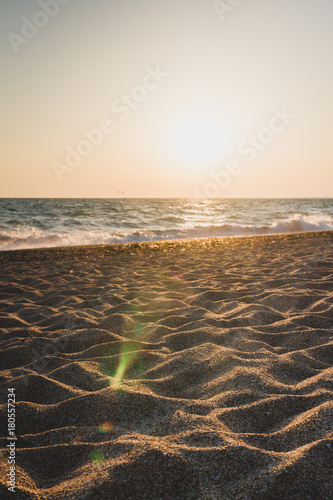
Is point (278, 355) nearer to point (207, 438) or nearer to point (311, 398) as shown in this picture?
point (311, 398)

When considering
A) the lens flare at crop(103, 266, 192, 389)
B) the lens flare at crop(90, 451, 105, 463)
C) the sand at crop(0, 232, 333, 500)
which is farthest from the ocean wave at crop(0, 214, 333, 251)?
the lens flare at crop(90, 451, 105, 463)

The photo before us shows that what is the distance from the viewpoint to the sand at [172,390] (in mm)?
1219

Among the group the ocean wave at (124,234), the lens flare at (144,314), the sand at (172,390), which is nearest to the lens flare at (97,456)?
the sand at (172,390)

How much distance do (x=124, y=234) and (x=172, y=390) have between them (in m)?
11.7

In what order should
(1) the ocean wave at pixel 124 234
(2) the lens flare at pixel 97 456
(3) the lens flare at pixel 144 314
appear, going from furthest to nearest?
(1) the ocean wave at pixel 124 234
(3) the lens flare at pixel 144 314
(2) the lens flare at pixel 97 456

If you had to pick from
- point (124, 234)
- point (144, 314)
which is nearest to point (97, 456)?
point (144, 314)

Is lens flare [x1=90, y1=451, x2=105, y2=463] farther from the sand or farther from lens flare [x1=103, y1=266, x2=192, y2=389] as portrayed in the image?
lens flare [x1=103, y1=266, x2=192, y2=389]

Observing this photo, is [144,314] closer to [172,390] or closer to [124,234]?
[172,390]

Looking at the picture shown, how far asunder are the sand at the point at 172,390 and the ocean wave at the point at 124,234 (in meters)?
7.78

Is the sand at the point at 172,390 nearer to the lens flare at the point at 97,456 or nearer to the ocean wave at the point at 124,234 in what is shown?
the lens flare at the point at 97,456

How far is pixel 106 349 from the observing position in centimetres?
265

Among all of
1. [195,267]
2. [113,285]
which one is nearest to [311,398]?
[113,285]

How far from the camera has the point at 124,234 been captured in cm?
1345

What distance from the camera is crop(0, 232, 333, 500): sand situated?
48.0 inches
